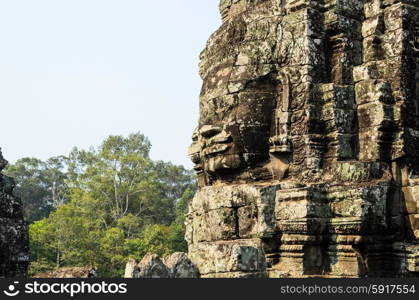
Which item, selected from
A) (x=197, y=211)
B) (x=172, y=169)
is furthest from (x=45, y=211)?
(x=197, y=211)

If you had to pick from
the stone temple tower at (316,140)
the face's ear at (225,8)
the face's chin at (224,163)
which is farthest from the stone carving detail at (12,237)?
the face's ear at (225,8)

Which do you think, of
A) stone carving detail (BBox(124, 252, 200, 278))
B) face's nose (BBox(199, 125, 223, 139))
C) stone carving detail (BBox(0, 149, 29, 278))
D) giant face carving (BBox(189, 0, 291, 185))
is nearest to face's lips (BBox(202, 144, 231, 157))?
giant face carving (BBox(189, 0, 291, 185))

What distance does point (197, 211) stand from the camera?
8594 mm

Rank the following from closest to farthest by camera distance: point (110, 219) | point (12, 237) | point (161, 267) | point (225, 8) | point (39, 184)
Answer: point (161, 267)
point (12, 237)
point (225, 8)
point (110, 219)
point (39, 184)

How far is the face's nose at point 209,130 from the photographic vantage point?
8227mm

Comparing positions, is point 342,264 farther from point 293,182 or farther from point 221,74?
point 221,74

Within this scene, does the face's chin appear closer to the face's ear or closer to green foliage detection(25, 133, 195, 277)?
the face's ear

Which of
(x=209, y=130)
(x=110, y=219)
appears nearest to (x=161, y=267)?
(x=209, y=130)

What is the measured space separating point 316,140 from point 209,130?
1.40 m

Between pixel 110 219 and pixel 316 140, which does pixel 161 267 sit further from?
pixel 110 219

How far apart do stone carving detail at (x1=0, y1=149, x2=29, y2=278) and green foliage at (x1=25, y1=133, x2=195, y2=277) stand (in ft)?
76.6

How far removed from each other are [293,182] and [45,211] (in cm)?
6213

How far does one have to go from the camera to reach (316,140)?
7.80 m

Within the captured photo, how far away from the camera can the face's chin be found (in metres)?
8.13
